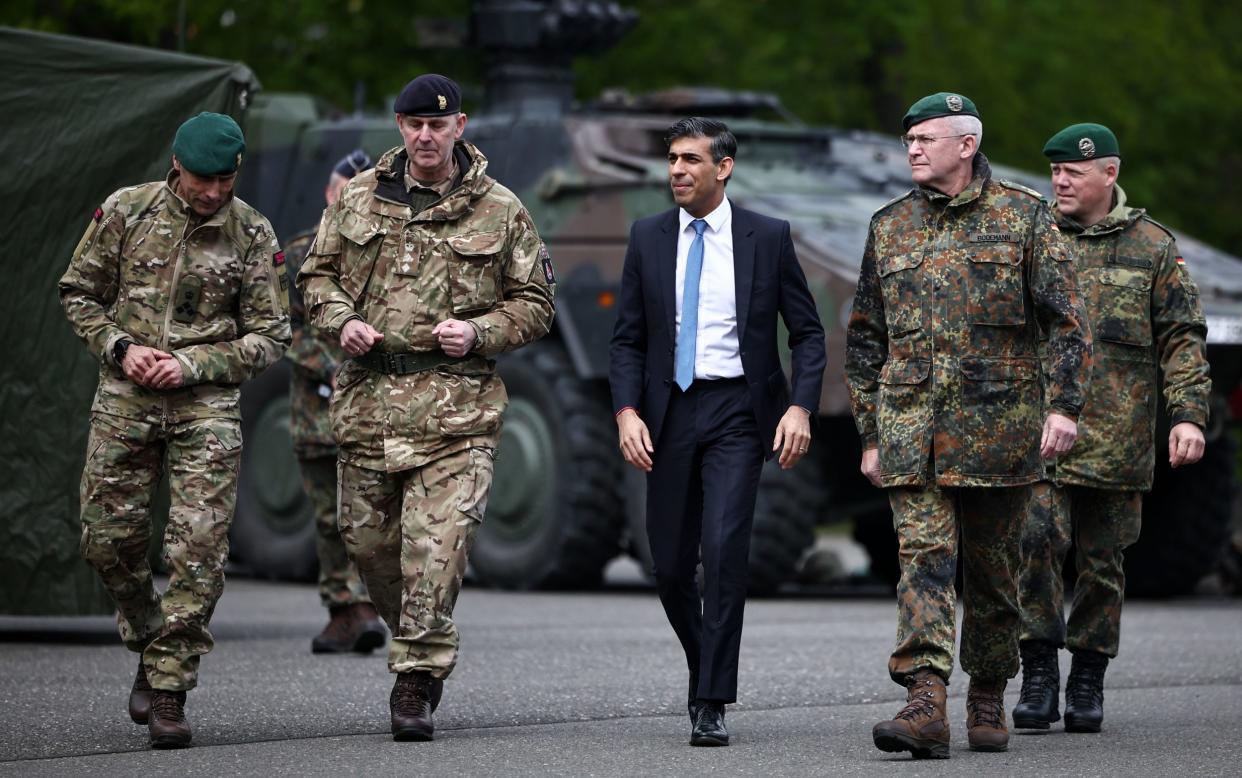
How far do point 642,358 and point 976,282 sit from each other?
1050 millimetres

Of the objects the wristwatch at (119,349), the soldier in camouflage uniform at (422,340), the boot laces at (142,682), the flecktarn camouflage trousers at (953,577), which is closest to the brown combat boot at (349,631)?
the soldier in camouflage uniform at (422,340)

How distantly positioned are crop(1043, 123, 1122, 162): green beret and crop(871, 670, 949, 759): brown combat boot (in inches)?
78.8

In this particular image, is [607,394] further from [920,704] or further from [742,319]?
[920,704]

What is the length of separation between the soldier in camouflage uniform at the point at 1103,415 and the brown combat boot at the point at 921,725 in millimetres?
915

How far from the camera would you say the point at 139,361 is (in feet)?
24.7

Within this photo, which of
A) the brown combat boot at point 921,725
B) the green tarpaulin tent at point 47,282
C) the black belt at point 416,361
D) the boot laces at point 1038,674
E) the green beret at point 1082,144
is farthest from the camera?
the green tarpaulin tent at point 47,282

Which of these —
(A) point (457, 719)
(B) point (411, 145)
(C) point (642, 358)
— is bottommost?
(A) point (457, 719)

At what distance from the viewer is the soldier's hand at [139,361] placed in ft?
24.7

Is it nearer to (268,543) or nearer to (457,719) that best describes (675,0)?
(268,543)

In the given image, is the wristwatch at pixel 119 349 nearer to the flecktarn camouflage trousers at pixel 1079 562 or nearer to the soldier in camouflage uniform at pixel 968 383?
the soldier in camouflage uniform at pixel 968 383

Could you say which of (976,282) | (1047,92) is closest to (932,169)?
(976,282)

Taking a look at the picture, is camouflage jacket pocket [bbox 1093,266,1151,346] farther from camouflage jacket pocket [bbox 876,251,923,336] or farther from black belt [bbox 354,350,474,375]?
black belt [bbox 354,350,474,375]

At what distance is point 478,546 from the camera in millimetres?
14508

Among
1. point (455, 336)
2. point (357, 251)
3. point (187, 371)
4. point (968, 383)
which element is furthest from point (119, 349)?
point (968, 383)
